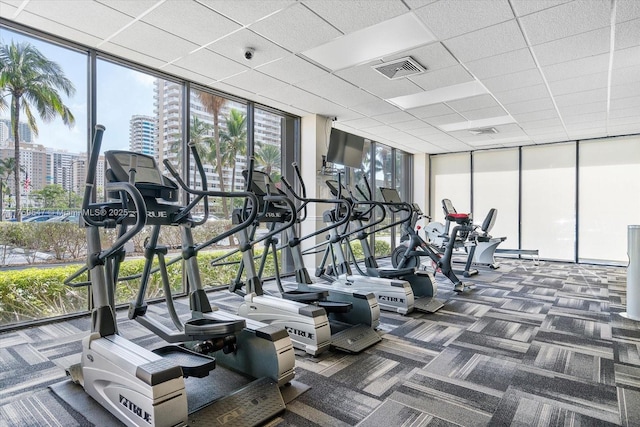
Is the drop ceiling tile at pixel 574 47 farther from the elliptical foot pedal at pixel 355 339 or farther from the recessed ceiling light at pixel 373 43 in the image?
the elliptical foot pedal at pixel 355 339

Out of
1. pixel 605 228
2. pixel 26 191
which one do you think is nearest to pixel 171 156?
pixel 26 191

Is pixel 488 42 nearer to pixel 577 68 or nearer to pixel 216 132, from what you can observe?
pixel 577 68

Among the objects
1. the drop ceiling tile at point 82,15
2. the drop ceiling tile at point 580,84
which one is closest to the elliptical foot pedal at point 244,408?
the drop ceiling tile at point 82,15

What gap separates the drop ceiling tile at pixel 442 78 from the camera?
4.52 meters

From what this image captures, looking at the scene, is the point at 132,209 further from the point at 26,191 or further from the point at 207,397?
the point at 26,191

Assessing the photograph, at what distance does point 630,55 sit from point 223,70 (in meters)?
4.60

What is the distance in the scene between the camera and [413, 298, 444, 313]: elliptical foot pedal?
4315 millimetres

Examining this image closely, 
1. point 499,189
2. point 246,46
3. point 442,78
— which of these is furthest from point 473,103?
point 499,189

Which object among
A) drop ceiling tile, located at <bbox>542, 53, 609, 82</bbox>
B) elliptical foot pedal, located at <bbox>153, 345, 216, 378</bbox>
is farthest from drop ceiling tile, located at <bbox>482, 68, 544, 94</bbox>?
elliptical foot pedal, located at <bbox>153, 345, 216, 378</bbox>

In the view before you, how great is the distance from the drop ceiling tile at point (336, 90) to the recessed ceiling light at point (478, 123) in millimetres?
2351

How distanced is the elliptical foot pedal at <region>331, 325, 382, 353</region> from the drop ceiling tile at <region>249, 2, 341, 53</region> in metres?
2.84

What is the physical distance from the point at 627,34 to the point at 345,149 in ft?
13.7

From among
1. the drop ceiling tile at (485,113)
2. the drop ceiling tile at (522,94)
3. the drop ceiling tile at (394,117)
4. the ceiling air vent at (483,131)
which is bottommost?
the ceiling air vent at (483,131)

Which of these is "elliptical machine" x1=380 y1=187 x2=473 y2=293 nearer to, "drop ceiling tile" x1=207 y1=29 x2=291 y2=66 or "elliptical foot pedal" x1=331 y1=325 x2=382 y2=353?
"elliptical foot pedal" x1=331 y1=325 x2=382 y2=353
